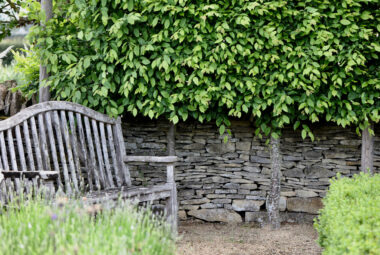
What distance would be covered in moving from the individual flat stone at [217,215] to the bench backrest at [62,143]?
123cm

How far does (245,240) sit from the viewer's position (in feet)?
15.2

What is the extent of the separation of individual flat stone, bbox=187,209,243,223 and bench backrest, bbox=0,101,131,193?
123 cm

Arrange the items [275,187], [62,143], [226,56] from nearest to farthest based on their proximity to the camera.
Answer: [62,143] → [226,56] → [275,187]

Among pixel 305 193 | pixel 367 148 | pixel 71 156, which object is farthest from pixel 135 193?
pixel 367 148

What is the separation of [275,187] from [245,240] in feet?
2.49

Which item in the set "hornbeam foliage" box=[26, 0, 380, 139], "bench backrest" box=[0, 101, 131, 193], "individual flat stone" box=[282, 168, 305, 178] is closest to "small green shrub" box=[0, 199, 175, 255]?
"bench backrest" box=[0, 101, 131, 193]

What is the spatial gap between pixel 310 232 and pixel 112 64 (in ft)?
9.79

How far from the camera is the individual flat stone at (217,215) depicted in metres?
5.29

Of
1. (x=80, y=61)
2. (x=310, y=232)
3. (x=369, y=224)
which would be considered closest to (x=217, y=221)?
(x=310, y=232)

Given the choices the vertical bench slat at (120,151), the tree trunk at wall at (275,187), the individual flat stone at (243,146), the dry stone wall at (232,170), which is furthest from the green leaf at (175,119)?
the tree trunk at wall at (275,187)

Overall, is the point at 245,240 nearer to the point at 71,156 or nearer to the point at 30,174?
the point at 71,156

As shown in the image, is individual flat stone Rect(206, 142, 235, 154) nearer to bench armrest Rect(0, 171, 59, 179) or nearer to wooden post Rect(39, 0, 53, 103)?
wooden post Rect(39, 0, 53, 103)

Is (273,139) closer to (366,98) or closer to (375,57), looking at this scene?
(366,98)

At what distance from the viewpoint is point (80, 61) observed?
4527 millimetres
